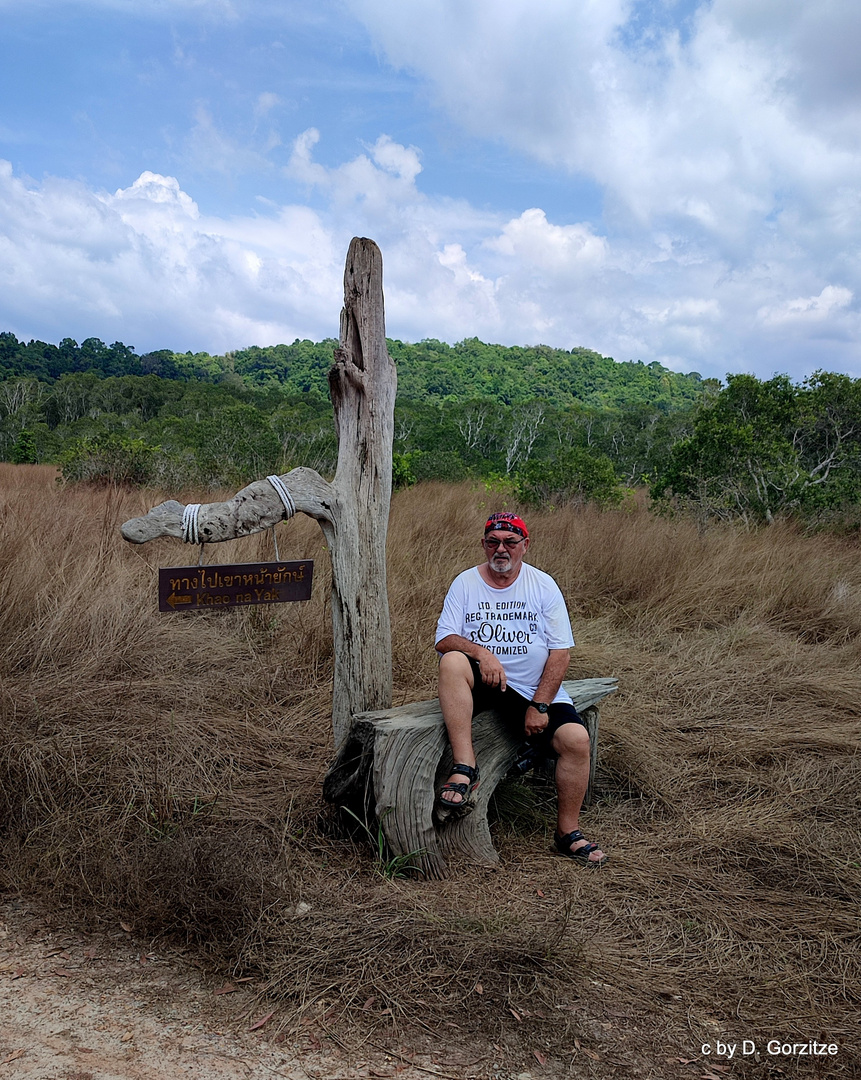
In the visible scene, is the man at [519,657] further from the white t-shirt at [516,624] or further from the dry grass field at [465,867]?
the dry grass field at [465,867]

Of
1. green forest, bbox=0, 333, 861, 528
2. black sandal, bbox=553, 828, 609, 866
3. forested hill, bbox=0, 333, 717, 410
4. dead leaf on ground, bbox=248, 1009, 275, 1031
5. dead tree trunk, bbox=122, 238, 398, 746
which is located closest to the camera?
dead leaf on ground, bbox=248, 1009, 275, 1031

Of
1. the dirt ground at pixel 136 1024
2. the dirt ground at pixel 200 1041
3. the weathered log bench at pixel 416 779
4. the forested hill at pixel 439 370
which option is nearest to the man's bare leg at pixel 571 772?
the weathered log bench at pixel 416 779

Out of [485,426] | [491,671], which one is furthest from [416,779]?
[485,426]

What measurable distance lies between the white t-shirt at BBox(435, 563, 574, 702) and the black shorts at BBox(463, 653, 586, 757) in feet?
0.17

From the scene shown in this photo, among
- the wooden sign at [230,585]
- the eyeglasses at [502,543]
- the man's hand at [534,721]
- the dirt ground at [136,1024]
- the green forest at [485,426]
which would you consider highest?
the green forest at [485,426]

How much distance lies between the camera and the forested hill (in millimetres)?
39281

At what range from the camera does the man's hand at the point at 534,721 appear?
11.4ft

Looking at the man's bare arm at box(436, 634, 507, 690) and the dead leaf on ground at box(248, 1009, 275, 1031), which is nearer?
the dead leaf on ground at box(248, 1009, 275, 1031)

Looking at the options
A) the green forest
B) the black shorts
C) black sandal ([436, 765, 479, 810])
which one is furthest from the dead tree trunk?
the green forest

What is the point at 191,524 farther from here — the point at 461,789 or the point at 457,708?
the point at 461,789

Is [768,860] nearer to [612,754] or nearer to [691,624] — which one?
[612,754]

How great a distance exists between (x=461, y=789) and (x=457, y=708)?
337mm

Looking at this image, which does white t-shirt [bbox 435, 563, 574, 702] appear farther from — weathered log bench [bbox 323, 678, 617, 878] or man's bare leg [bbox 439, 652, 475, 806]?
weathered log bench [bbox 323, 678, 617, 878]

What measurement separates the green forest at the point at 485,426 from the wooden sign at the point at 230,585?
5.79 meters
